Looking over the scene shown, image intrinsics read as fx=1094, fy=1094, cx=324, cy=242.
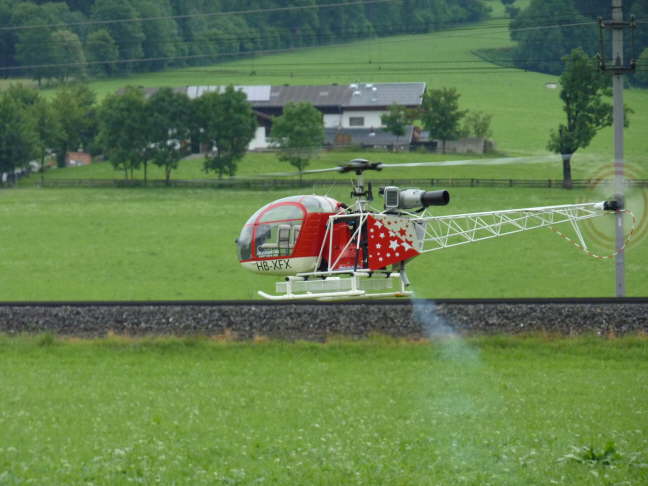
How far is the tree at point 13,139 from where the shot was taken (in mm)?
74250

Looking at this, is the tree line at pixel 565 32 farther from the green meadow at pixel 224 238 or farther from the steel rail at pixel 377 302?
the steel rail at pixel 377 302

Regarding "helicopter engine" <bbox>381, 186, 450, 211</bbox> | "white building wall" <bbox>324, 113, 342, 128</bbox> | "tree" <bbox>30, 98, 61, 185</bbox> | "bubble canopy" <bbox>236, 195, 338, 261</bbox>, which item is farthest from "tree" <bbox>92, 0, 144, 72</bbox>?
"helicopter engine" <bbox>381, 186, 450, 211</bbox>

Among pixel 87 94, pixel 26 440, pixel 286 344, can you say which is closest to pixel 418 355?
pixel 286 344

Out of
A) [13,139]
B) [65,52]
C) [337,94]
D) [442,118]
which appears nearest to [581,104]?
[442,118]

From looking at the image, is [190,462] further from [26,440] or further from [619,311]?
[619,311]

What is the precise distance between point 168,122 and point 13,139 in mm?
10594

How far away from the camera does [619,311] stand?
31453 millimetres

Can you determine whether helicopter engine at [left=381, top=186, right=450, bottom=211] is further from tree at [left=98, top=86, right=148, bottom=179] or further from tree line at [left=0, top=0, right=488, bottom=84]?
tree line at [left=0, top=0, right=488, bottom=84]

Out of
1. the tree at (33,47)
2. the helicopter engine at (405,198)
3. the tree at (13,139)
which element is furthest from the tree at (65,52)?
the helicopter engine at (405,198)

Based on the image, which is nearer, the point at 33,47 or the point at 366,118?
the point at 366,118

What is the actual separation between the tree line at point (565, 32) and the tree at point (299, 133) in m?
19.3

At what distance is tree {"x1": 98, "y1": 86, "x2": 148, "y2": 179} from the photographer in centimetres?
7550

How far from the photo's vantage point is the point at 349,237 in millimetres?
22406

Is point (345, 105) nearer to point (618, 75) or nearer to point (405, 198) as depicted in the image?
point (618, 75)
